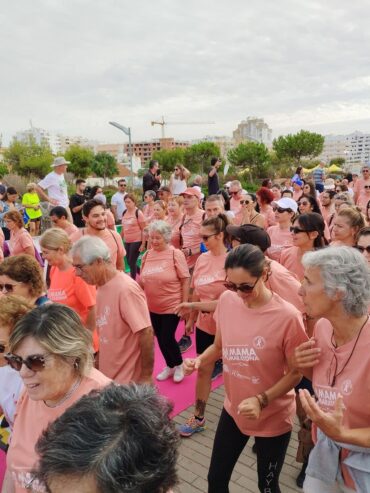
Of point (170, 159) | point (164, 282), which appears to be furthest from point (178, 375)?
point (170, 159)

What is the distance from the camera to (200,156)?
51.8 m

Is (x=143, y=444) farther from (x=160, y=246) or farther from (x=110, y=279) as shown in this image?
(x=160, y=246)

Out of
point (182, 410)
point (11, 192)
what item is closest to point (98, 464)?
point (182, 410)

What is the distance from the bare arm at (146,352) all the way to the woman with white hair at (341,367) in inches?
49.4

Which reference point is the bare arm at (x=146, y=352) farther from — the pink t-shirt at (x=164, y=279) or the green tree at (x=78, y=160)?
the green tree at (x=78, y=160)

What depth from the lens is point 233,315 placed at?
7.61ft

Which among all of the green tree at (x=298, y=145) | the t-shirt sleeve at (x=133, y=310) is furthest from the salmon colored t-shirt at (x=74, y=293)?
the green tree at (x=298, y=145)

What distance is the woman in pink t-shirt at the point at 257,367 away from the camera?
216 centimetres

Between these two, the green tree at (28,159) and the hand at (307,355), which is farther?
the green tree at (28,159)

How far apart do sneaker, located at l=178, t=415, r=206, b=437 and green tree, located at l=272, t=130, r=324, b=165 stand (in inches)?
1704

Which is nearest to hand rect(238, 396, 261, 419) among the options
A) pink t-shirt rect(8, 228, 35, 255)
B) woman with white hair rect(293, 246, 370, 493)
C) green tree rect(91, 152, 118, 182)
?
woman with white hair rect(293, 246, 370, 493)

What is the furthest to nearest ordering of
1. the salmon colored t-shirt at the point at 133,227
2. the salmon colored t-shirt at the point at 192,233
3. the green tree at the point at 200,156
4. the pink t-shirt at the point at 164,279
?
the green tree at the point at 200,156 → the salmon colored t-shirt at the point at 133,227 → the salmon colored t-shirt at the point at 192,233 → the pink t-shirt at the point at 164,279

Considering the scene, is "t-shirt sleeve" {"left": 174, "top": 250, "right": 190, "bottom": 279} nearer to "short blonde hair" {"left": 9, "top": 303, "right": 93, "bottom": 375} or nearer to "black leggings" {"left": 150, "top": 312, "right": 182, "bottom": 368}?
"black leggings" {"left": 150, "top": 312, "right": 182, "bottom": 368}

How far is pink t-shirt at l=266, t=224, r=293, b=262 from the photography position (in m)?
5.23
